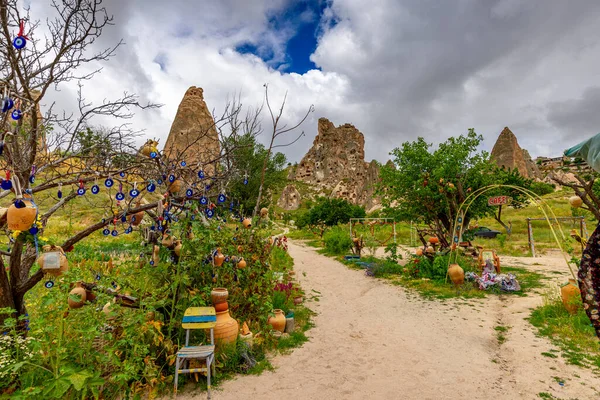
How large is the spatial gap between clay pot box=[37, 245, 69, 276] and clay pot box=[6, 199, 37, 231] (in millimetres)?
329

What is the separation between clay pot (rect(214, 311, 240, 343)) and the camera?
3771mm

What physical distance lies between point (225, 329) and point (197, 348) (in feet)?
1.51

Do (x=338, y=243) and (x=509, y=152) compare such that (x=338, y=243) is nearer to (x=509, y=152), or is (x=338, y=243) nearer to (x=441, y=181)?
(x=441, y=181)

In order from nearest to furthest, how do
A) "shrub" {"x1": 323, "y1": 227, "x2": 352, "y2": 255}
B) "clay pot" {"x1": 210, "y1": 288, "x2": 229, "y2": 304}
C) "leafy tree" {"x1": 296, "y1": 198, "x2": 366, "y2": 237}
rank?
"clay pot" {"x1": 210, "y1": 288, "x2": 229, "y2": 304}
"shrub" {"x1": 323, "y1": 227, "x2": 352, "y2": 255}
"leafy tree" {"x1": 296, "y1": 198, "x2": 366, "y2": 237}

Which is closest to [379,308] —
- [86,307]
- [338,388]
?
[338,388]

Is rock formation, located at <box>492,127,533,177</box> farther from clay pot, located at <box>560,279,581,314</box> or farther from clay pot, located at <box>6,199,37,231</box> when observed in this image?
clay pot, located at <box>6,199,37,231</box>

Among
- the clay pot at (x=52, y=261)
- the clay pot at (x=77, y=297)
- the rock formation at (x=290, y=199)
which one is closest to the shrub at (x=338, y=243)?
the clay pot at (x=77, y=297)

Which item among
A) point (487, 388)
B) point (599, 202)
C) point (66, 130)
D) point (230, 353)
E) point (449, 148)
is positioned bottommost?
point (487, 388)

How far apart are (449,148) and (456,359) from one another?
24.5ft

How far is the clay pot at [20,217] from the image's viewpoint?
189 cm

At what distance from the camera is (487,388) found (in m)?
3.36

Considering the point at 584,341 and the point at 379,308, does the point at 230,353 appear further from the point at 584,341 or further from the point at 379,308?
the point at 584,341

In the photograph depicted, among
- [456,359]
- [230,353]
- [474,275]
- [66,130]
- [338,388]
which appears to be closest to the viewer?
[66,130]

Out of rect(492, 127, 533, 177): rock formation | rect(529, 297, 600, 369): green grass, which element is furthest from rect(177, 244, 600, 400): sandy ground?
rect(492, 127, 533, 177): rock formation
